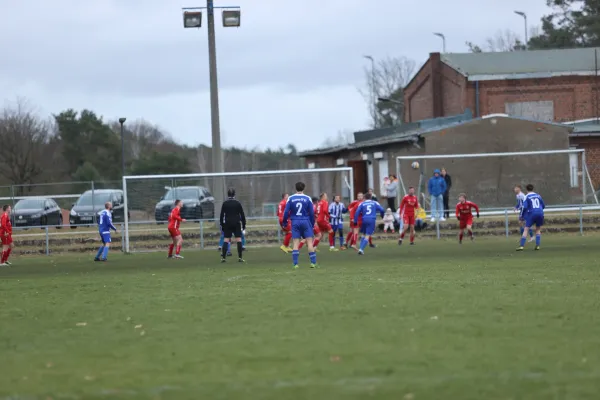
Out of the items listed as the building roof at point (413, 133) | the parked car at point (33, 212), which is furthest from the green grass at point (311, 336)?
the building roof at point (413, 133)

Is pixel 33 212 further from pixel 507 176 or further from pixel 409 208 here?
pixel 507 176

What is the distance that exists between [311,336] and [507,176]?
99.2 ft

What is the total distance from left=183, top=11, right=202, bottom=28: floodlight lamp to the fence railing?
6768mm

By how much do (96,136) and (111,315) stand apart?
224 feet

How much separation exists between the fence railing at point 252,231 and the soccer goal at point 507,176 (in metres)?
0.89

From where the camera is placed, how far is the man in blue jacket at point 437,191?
37625 millimetres

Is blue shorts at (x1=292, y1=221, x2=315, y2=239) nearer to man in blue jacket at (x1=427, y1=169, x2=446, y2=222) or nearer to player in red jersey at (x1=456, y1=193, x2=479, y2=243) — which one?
player in red jersey at (x1=456, y1=193, x2=479, y2=243)

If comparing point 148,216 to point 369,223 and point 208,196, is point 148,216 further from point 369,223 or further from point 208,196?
point 369,223

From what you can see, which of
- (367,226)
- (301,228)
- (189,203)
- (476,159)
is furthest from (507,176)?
(301,228)

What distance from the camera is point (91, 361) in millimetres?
9867

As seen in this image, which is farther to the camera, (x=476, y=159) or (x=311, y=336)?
(x=476, y=159)

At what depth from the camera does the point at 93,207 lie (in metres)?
42.0

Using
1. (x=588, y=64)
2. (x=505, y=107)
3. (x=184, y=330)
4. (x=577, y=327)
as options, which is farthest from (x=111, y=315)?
(x=588, y=64)

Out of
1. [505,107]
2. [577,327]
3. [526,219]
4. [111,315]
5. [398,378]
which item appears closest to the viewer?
[398,378]
